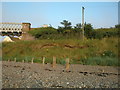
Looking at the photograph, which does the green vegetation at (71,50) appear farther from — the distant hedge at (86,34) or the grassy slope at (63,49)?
the distant hedge at (86,34)

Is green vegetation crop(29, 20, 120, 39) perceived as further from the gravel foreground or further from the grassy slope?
the gravel foreground

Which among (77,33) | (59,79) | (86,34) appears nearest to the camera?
(59,79)

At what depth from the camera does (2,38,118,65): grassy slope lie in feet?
67.8

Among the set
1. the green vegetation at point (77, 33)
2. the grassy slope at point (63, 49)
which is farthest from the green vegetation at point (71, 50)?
the green vegetation at point (77, 33)

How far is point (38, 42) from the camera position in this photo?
2666 centimetres

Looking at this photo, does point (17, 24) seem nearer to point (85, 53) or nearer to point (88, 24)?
point (88, 24)

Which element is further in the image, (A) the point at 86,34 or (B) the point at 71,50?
(A) the point at 86,34

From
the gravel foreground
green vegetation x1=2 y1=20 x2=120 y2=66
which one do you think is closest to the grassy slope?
green vegetation x1=2 y1=20 x2=120 y2=66

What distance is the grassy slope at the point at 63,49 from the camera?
67.8 feet

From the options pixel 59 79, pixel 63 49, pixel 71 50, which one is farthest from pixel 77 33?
pixel 59 79

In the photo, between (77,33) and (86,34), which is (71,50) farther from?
(86,34)

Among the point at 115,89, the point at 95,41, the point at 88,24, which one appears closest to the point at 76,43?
the point at 95,41

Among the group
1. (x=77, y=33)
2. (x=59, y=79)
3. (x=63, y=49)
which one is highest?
(x=77, y=33)

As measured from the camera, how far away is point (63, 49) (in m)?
23.7
